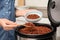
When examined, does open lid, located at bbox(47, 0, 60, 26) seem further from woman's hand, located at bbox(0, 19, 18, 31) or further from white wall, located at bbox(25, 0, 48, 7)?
white wall, located at bbox(25, 0, 48, 7)

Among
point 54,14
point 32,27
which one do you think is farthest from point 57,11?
point 32,27

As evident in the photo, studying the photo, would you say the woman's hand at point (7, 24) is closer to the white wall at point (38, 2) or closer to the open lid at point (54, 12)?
the open lid at point (54, 12)

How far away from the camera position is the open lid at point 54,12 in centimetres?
97

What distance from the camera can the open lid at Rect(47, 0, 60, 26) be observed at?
0.97 m

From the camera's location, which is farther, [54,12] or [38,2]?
[38,2]

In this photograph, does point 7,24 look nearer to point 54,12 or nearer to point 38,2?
point 54,12

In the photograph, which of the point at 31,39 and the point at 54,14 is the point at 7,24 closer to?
the point at 31,39

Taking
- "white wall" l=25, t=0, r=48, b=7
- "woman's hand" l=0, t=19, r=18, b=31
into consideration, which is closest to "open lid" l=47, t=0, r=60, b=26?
"woman's hand" l=0, t=19, r=18, b=31

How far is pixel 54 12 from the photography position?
1.01 metres

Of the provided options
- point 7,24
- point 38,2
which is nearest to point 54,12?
point 7,24

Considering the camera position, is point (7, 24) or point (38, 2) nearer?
point (7, 24)

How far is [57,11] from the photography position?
98 centimetres

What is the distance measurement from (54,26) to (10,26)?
0.85 feet

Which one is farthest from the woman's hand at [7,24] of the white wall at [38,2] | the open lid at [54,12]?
the white wall at [38,2]
